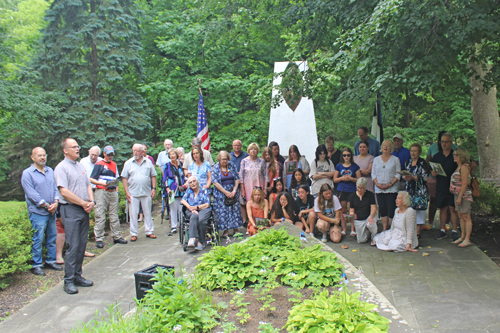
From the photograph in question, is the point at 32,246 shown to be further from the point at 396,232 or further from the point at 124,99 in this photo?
the point at 124,99

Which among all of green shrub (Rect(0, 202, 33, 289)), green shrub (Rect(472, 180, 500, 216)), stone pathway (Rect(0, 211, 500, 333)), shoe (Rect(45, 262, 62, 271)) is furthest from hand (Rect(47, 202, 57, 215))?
green shrub (Rect(472, 180, 500, 216))

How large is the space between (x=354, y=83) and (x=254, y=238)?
318 cm

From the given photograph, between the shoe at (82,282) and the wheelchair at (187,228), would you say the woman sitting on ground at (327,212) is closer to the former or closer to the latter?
the wheelchair at (187,228)

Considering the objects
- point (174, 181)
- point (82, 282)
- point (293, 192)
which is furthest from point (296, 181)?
point (82, 282)

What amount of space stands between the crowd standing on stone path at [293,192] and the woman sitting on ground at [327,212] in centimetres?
2

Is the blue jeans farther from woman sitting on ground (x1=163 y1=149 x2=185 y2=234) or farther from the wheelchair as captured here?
woman sitting on ground (x1=163 y1=149 x2=185 y2=234)

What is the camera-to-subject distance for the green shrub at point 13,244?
4.88 meters

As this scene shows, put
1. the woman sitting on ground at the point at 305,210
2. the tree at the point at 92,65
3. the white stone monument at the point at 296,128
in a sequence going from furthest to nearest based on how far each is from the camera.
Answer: the tree at the point at 92,65
the white stone monument at the point at 296,128
the woman sitting on ground at the point at 305,210

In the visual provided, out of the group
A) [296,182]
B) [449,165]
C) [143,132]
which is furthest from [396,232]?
[143,132]

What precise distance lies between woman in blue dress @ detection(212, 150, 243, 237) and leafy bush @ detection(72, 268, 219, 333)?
3694 millimetres

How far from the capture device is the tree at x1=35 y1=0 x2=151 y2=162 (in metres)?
12.4

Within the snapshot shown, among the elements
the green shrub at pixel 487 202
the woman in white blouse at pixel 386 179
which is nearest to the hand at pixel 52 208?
the woman in white blouse at pixel 386 179

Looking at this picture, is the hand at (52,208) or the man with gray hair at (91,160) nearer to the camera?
the hand at (52,208)

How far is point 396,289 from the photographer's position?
440 centimetres
